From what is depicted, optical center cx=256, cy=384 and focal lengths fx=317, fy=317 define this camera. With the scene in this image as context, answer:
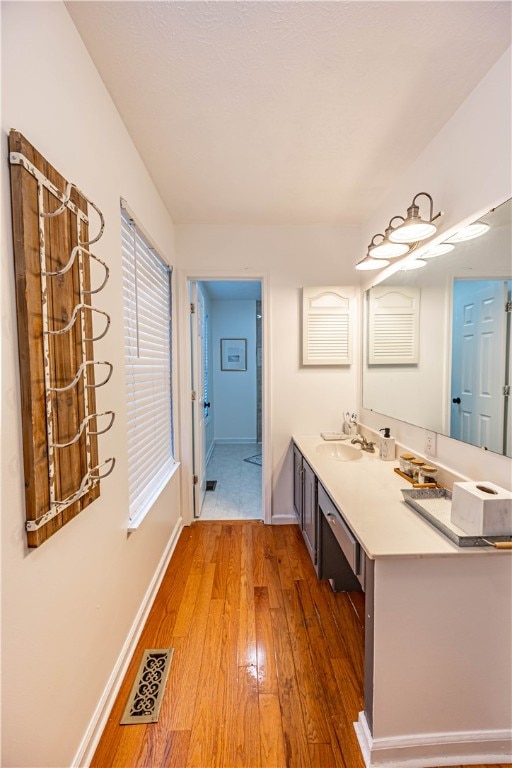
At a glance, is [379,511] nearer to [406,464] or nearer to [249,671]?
[406,464]

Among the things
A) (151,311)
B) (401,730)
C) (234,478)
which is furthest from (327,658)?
(234,478)

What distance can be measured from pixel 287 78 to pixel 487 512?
180 centimetres

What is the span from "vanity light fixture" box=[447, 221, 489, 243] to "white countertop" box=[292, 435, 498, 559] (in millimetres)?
1192

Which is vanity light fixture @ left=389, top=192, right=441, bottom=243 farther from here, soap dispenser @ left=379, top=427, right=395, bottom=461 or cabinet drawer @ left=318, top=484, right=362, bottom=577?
cabinet drawer @ left=318, top=484, right=362, bottom=577

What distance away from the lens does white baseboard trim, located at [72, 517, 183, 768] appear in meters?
1.09

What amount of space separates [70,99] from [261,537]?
9.05ft

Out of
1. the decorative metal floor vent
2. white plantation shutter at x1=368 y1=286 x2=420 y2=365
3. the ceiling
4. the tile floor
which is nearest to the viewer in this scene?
the ceiling

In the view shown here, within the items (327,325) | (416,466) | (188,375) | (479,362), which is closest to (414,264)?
(479,362)

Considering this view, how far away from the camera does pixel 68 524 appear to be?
1.01 meters

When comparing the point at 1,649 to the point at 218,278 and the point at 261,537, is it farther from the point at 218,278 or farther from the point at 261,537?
the point at 218,278

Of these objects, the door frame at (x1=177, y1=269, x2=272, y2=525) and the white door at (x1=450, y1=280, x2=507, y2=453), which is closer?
the white door at (x1=450, y1=280, x2=507, y2=453)

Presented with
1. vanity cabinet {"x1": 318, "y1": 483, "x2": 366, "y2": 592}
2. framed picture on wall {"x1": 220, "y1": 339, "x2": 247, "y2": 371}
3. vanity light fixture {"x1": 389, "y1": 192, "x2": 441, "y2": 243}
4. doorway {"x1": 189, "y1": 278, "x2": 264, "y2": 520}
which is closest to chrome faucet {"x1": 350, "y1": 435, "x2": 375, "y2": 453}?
vanity cabinet {"x1": 318, "y1": 483, "x2": 366, "y2": 592}

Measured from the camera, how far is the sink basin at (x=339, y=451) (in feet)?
7.51

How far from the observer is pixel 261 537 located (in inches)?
Answer: 102
